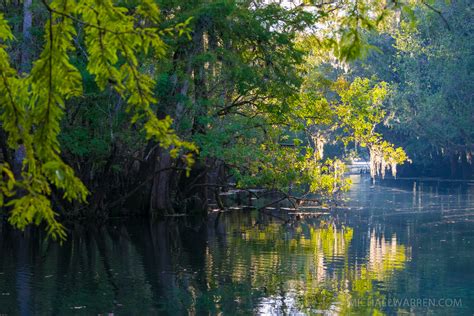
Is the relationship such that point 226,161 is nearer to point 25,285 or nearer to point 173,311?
point 25,285

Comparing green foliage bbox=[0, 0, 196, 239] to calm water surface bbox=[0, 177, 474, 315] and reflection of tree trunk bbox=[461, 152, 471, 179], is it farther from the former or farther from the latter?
reflection of tree trunk bbox=[461, 152, 471, 179]

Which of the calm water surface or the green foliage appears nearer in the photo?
the green foliage

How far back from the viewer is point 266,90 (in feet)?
90.9

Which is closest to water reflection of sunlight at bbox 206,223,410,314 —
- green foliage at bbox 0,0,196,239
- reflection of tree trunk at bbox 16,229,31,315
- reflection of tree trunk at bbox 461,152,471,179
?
reflection of tree trunk at bbox 16,229,31,315

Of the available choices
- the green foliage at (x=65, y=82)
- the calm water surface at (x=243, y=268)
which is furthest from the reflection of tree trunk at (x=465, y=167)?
the green foliage at (x=65, y=82)

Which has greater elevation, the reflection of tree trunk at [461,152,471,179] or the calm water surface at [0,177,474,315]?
the reflection of tree trunk at [461,152,471,179]

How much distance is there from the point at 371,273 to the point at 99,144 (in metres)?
11.4

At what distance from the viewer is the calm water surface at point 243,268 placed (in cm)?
1460

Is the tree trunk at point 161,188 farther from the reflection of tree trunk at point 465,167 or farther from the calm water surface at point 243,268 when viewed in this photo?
the reflection of tree trunk at point 465,167

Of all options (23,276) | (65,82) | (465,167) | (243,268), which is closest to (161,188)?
(243,268)

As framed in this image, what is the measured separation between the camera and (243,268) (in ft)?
61.8

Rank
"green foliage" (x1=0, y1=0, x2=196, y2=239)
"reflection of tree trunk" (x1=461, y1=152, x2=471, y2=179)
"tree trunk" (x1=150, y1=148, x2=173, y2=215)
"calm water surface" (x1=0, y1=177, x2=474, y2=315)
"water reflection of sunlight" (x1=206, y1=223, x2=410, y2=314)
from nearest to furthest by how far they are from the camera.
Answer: "green foliage" (x1=0, y1=0, x2=196, y2=239) < "calm water surface" (x1=0, y1=177, x2=474, y2=315) < "water reflection of sunlight" (x1=206, y1=223, x2=410, y2=314) < "tree trunk" (x1=150, y1=148, x2=173, y2=215) < "reflection of tree trunk" (x1=461, y1=152, x2=471, y2=179)

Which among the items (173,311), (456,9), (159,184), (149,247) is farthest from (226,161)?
(456,9)

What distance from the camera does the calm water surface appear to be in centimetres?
1460
